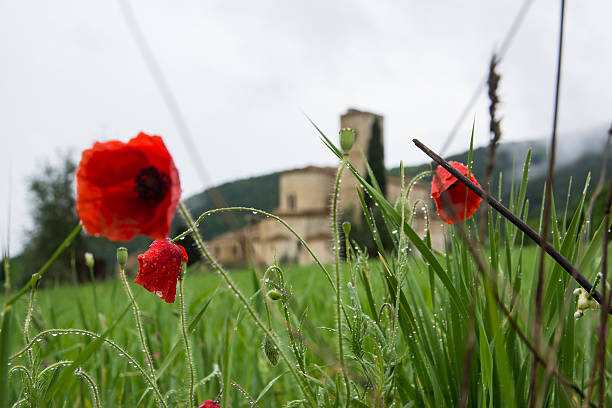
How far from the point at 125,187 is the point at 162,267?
21 centimetres

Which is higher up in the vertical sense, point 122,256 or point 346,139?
point 346,139

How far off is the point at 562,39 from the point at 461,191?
1.73 ft

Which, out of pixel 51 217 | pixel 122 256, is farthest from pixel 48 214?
pixel 122 256

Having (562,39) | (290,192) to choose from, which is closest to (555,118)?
(562,39)

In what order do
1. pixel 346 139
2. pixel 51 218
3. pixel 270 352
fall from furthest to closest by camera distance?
pixel 51 218
pixel 270 352
pixel 346 139

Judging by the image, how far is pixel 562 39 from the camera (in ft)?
1.62

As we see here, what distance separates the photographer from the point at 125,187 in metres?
0.65

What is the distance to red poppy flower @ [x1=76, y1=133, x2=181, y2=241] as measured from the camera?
1.91ft

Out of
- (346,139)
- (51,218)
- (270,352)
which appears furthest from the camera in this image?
(51,218)

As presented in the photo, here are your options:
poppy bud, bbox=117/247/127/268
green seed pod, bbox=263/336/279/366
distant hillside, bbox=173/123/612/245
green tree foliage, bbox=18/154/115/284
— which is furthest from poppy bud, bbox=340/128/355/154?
green tree foliage, bbox=18/154/115/284

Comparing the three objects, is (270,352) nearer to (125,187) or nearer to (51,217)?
(125,187)

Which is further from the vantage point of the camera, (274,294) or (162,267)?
(162,267)

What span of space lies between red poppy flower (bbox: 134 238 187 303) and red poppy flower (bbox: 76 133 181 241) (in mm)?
166

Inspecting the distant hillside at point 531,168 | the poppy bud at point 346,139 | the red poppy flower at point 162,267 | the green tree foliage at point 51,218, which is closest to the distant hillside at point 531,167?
the distant hillside at point 531,168
